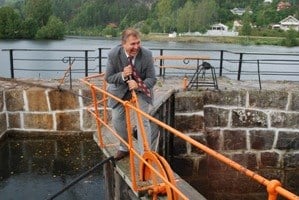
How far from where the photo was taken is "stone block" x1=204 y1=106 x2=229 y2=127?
36.6 feet

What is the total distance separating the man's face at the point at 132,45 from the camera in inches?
190

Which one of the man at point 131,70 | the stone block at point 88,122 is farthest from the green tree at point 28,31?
the man at point 131,70

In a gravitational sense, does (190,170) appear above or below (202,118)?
below

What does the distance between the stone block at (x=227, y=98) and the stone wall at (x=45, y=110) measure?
2996mm

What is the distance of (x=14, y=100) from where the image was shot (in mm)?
10094

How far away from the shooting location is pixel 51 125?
10312 mm

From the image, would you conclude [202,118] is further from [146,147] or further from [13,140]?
[146,147]

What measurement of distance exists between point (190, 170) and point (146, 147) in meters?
6.55

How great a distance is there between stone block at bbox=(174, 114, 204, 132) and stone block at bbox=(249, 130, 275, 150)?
151 cm

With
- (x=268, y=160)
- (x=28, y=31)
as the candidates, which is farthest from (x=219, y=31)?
(x=268, y=160)

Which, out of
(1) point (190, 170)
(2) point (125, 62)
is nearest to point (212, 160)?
(1) point (190, 170)

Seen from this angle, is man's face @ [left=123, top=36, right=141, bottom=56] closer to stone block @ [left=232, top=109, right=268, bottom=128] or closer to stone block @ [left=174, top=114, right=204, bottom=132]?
stone block @ [left=174, top=114, right=204, bottom=132]

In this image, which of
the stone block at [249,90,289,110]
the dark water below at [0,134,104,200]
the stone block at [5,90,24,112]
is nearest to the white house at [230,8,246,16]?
the stone block at [249,90,289,110]

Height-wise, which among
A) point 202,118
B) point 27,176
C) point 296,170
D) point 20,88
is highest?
point 20,88
